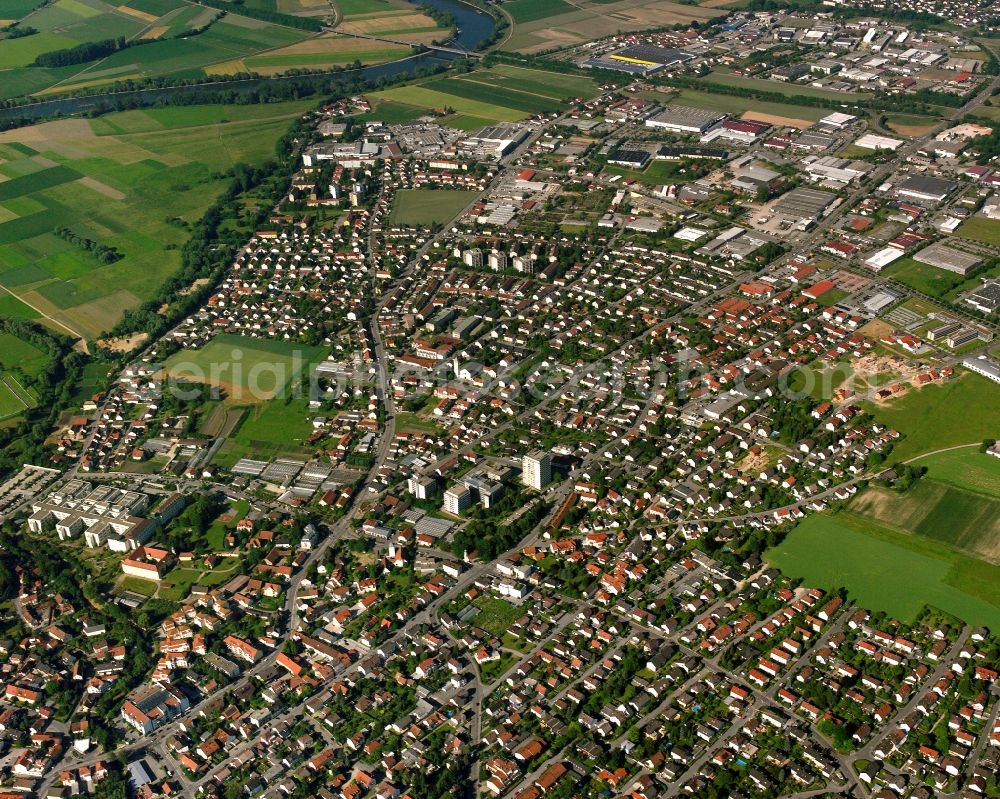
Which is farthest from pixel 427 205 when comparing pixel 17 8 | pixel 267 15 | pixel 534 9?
pixel 17 8

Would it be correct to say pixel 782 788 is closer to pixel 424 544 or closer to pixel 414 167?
pixel 424 544

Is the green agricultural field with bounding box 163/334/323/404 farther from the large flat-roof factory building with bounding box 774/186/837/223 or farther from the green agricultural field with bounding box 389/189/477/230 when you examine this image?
the large flat-roof factory building with bounding box 774/186/837/223

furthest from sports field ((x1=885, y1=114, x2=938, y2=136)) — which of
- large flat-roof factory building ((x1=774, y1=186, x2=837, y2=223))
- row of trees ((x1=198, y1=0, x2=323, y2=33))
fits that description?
row of trees ((x1=198, y1=0, x2=323, y2=33))

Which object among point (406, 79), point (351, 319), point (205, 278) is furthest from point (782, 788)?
point (406, 79)

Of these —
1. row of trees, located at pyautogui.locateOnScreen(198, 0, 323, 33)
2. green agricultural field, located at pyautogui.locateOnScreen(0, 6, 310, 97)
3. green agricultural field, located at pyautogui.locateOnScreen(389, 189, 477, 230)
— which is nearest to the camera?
green agricultural field, located at pyautogui.locateOnScreen(389, 189, 477, 230)

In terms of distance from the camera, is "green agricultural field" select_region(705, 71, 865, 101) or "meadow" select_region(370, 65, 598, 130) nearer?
"green agricultural field" select_region(705, 71, 865, 101)

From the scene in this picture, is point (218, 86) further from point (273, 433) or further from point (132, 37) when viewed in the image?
point (273, 433)
